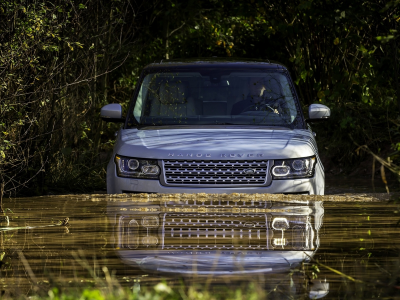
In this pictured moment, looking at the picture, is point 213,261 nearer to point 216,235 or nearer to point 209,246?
point 209,246

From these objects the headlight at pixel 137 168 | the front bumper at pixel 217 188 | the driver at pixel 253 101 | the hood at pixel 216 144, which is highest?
the driver at pixel 253 101

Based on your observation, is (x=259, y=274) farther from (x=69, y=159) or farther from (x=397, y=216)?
(x=69, y=159)

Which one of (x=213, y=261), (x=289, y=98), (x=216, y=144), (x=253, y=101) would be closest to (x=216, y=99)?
(x=253, y=101)

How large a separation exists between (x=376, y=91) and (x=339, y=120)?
0.90 meters

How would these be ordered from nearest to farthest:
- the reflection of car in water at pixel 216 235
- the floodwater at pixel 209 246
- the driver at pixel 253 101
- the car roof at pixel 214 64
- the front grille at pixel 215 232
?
the floodwater at pixel 209 246, the reflection of car in water at pixel 216 235, the front grille at pixel 215 232, the driver at pixel 253 101, the car roof at pixel 214 64

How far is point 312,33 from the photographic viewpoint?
13562 millimetres

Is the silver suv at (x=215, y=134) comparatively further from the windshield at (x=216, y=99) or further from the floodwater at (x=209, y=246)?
the floodwater at (x=209, y=246)

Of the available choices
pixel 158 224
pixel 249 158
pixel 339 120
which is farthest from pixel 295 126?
pixel 339 120

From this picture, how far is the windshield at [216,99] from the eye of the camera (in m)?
7.16

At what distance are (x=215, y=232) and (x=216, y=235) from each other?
3.5 inches

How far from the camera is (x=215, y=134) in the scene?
645 cm

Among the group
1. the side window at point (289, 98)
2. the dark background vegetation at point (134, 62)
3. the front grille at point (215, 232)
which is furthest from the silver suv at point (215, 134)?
the front grille at point (215, 232)

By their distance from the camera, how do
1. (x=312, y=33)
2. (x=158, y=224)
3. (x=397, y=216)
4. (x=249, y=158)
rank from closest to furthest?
(x=158, y=224)
(x=397, y=216)
(x=249, y=158)
(x=312, y=33)

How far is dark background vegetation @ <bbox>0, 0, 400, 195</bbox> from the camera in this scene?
7.21 meters
